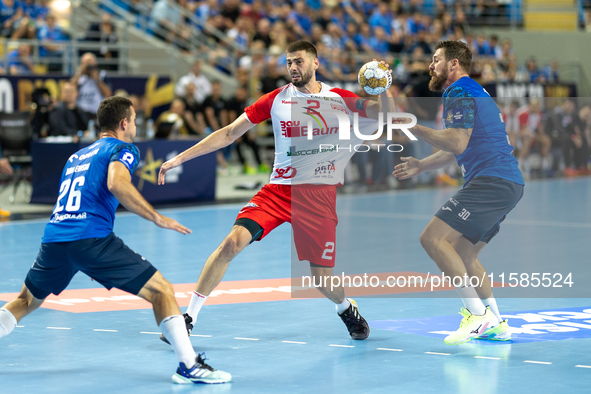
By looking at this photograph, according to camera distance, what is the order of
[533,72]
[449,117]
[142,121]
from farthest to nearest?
[533,72]
[142,121]
[449,117]

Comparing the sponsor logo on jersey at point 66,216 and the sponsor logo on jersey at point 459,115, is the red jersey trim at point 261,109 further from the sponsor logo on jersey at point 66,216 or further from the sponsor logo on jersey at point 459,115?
the sponsor logo on jersey at point 66,216

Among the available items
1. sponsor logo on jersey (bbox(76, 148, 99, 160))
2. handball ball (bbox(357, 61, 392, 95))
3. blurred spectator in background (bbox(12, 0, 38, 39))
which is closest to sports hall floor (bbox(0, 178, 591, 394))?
sponsor logo on jersey (bbox(76, 148, 99, 160))

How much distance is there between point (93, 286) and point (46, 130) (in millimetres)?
7494

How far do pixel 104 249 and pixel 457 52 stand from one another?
10.1 feet

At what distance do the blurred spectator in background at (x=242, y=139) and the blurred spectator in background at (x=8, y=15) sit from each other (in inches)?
203

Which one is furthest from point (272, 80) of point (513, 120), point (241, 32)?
point (513, 120)

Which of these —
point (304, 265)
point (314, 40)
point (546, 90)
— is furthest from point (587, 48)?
point (304, 265)

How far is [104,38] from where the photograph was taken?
2022 centimetres

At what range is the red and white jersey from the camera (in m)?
6.88

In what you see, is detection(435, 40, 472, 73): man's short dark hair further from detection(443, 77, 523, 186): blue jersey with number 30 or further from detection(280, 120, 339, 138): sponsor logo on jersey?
detection(280, 120, 339, 138): sponsor logo on jersey

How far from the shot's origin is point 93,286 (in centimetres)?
898

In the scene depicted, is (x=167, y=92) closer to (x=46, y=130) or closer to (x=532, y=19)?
(x=46, y=130)

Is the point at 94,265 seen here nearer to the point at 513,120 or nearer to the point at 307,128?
the point at 307,128

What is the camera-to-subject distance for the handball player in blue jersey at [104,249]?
522 cm
